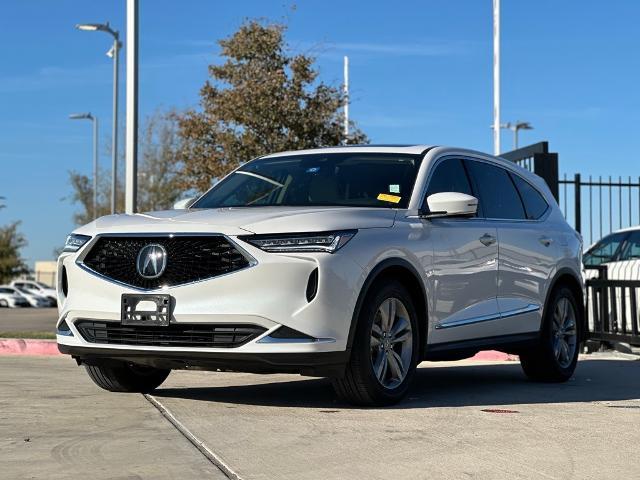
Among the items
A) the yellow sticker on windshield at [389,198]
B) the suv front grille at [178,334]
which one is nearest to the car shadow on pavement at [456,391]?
the suv front grille at [178,334]

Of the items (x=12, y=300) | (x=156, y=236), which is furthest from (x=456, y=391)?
(x=12, y=300)

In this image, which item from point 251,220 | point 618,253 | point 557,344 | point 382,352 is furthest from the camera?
point 618,253

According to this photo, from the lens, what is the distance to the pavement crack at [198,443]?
17.2 ft

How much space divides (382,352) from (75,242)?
221 cm

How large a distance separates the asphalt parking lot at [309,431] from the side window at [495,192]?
4.74ft

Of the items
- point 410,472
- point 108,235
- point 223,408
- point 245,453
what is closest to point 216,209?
point 108,235

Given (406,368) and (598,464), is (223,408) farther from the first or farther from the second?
(598,464)

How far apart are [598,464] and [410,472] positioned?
0.99 metres

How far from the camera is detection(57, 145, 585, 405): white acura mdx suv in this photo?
696 centimetres

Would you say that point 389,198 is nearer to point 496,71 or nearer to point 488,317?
point 488,317

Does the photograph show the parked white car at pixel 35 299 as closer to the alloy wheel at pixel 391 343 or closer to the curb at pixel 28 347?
the curb at pixel 28 347

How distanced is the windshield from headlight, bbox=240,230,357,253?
0.93 meters

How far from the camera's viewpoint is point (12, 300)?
58.7 metres

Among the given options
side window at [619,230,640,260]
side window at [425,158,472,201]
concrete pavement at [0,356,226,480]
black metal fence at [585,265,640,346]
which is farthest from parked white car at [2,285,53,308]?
side window at [425,158,472,201]
